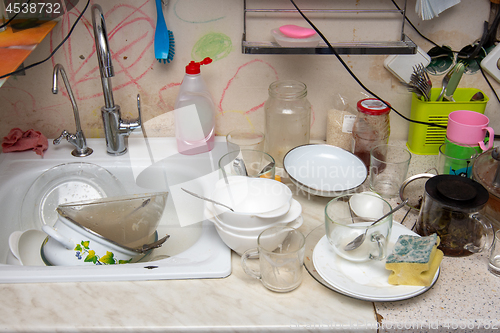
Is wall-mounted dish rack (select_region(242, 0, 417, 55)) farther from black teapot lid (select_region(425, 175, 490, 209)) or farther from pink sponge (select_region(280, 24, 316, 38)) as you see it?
black teapot lid (select_region(425, 175, 490, 209))

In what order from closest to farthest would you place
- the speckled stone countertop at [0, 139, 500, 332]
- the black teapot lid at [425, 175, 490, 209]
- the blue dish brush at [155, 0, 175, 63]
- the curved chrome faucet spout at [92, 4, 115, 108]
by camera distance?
the speckled stone countertop at [0, 139, 500, 332] < the black teapot lid at [425, 175, 490, 209] < the curved chrome faucet spout at [92, 4, 115, 108] < the blue dish brush at [155, 0, 175, 63]

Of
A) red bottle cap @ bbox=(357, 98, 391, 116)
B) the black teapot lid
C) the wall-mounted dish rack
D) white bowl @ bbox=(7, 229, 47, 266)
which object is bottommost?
white bowl @ bbox=(7, 229, 47, 266)

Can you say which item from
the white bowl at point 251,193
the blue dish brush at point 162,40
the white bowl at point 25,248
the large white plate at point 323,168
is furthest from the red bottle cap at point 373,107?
the white bowl at point 25,248

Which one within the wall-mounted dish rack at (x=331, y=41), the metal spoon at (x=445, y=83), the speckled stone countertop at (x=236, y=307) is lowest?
the speckled stone countertop at (x=236, y=307)

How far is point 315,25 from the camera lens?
1.16m

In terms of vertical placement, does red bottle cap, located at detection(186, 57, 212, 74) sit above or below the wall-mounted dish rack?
below

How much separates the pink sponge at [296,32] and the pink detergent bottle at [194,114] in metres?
0.22

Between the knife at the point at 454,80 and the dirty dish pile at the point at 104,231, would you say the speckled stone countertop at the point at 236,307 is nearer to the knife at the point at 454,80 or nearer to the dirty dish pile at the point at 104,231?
the dirty dish pile at the point at 104,231

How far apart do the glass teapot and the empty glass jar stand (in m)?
0.43

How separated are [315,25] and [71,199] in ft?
2.85

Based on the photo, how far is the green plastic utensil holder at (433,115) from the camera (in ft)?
3.81

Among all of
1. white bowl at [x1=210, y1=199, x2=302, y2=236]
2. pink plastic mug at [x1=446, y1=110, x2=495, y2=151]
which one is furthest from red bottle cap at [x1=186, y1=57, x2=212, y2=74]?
pink plastic mug at [x1=446, y1=110, x2=495, y2=151]

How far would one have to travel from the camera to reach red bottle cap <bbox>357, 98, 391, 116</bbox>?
109 cm

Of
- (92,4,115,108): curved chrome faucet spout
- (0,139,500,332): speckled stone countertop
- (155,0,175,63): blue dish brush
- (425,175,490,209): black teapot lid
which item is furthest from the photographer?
(155,0,175,63): blue dish brush
